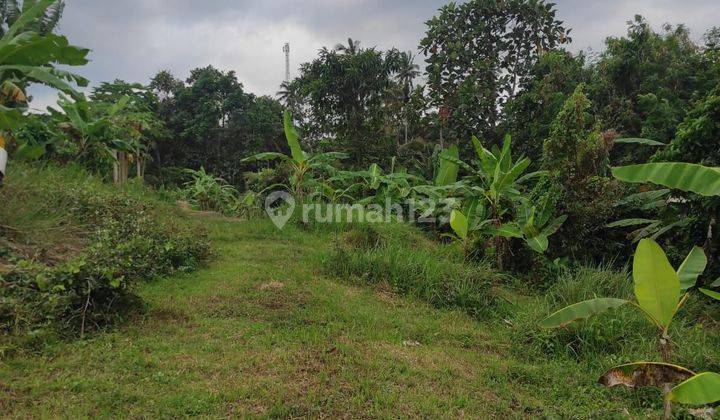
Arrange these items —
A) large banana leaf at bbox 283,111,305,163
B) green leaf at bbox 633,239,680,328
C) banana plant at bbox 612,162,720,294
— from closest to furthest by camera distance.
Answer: green leaf at bbox 633,239,680,328, banana plant at bbox 612,162,720,294, large banana leaf at bbox 283,111,305,163

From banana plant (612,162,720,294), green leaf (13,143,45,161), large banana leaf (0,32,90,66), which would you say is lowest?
banana plant (612,162,720,294)

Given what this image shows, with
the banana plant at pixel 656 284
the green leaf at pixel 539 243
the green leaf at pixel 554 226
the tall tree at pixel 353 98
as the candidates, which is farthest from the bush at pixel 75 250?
the tall tree at pixel 353 98

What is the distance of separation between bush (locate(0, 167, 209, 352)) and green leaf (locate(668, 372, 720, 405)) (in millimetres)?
3561

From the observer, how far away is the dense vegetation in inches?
120

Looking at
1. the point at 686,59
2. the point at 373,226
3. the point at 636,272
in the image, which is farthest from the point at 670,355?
the point at 686,59

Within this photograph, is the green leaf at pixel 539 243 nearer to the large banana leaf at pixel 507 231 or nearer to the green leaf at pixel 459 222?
the large banana leaf at pixel 507 231

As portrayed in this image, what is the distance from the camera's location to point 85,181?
21.3 ft

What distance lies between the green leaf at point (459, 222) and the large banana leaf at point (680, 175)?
2.56 meters

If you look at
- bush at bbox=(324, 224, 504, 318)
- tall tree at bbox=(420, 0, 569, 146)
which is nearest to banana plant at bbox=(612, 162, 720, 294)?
bush at bbox=(324, 224, 504, 318)

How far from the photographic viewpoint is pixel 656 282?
Result: 2658 mm

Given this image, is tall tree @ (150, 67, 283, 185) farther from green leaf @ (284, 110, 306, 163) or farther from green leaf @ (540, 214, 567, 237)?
green leaf @ (540, 214, 567, 237)

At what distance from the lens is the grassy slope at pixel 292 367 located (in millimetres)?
2475

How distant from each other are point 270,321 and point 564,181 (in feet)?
14.3

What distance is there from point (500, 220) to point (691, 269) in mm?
3027
